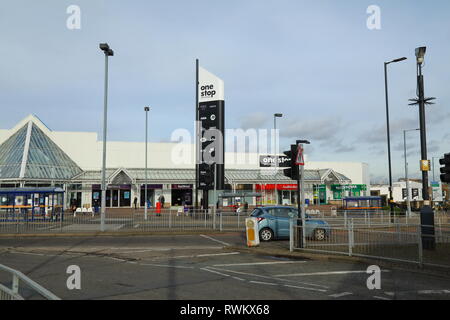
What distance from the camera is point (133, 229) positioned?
23906 mm

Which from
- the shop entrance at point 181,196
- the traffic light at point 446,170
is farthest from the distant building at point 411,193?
the traffic light at point 446,170

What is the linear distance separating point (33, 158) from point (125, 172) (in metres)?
9.97

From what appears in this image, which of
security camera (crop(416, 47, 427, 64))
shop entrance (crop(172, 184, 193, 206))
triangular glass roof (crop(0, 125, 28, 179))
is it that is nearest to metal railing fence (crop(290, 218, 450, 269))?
security camera (crop(416, 47, 427, 64))

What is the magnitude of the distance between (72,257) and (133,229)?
1024 centimetres

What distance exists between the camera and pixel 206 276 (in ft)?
32.6

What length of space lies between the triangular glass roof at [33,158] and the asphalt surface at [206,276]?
30228 millimetres

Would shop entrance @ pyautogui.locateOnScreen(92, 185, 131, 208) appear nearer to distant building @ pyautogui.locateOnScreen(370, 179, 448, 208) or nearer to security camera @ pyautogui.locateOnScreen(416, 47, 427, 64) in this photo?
distant building @ pyautogui.locateOnScreen(370, 179, 448, 208)

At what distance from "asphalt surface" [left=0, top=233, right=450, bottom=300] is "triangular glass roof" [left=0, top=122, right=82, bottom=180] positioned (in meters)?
30.2

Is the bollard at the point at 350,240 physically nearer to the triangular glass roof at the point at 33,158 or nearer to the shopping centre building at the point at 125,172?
the shopping centre building at the point at 125,172

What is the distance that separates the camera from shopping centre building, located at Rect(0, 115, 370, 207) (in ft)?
148

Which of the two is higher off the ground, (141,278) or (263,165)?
(263,165)

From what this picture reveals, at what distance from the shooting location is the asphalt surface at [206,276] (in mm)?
7934
